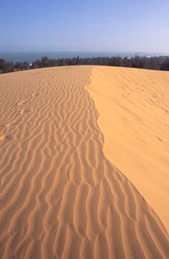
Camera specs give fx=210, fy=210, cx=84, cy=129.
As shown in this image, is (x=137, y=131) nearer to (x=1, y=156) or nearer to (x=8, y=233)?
(x=1, y=156)

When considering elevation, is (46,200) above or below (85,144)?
below

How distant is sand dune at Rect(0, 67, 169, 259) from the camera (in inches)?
88.3

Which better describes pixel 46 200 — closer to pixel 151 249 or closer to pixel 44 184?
pixel 44 184

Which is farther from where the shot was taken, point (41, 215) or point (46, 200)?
point (46, 200)

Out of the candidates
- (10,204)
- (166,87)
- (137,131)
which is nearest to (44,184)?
(10,204)

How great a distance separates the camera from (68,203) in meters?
2.72

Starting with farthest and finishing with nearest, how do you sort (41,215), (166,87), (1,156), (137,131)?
(166,87), (137,131), (1,156), (41,215)

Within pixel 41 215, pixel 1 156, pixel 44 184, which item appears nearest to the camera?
pixel 41 215

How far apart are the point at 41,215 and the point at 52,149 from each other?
1536 mm

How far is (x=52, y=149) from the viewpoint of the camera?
393cm

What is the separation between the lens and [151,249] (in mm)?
2238

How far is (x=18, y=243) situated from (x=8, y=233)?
0.19 meters

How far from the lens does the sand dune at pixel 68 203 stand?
224cm

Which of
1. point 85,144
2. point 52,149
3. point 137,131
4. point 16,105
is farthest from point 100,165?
point 16,105
